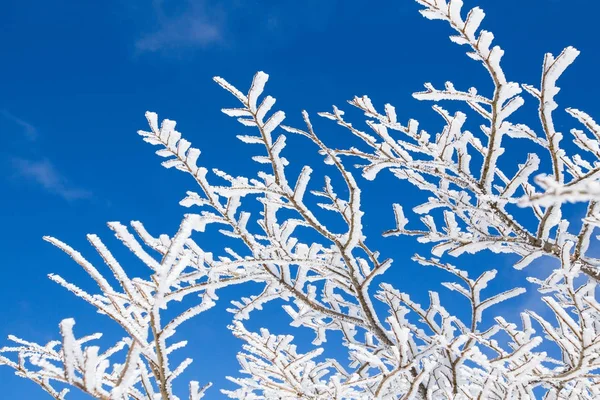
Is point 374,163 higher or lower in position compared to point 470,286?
higher

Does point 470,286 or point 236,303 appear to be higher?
point 236,303

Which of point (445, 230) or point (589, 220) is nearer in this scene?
point (589, 220)

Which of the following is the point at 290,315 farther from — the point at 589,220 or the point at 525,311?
the point at 589,220

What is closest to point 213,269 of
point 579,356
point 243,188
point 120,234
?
point 243,188

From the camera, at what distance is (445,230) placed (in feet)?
11.7

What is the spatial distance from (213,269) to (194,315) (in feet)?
3.05

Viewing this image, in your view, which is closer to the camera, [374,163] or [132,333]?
[132,333]

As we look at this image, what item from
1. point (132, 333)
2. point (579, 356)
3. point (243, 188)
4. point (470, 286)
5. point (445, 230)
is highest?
point (243, 188)

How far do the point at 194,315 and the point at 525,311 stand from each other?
113 inches

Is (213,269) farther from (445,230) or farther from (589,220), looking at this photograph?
(589,220)

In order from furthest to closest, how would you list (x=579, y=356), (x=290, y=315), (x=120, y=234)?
(x=290, y=315) → (x=579, y=356) → (x=120, y=234)

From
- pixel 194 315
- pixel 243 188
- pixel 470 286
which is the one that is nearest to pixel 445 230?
pixel 470 286

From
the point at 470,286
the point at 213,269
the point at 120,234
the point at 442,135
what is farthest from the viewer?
the point at 470,286

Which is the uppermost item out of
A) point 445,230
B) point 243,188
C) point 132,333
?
point 243,188
